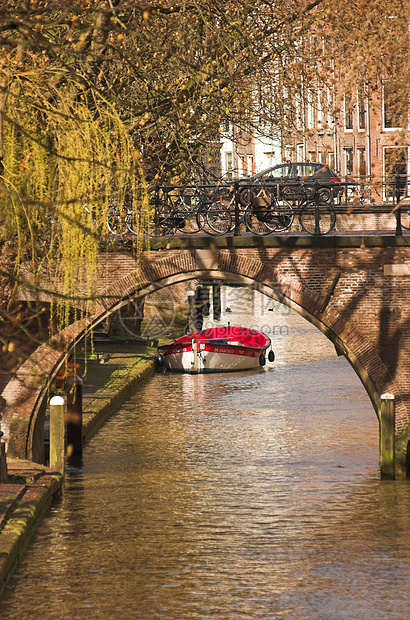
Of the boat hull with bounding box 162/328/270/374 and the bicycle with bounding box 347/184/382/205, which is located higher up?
the bicycle with bounding box 347/184/382/205

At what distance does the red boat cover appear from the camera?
34.3 metres

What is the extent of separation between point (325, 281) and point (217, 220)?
8.01 ft

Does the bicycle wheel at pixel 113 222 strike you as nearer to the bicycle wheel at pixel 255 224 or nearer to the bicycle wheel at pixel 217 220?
the bicycle wheel at pixel 217 220

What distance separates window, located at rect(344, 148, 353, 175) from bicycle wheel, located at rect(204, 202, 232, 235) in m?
24.9

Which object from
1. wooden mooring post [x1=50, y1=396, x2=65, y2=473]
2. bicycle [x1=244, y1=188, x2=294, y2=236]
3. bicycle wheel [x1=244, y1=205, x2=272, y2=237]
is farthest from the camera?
bicycle [x1=244, y1=188, x2=294, y2=236]

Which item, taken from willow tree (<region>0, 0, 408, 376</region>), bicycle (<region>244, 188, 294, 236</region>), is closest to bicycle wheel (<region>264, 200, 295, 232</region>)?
bicycle (<region>244, 188, 294, 236</region>)

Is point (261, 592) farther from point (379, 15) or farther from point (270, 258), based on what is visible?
point (379, 15)

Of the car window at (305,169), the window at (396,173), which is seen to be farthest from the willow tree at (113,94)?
the car window at (305,169)

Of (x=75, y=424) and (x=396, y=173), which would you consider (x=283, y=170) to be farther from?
(x=396, y=173)

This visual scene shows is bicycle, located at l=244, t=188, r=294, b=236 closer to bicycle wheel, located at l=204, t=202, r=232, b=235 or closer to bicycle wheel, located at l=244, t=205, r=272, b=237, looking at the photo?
bicycle wheel, located at l=244, t=205, r=272, b=237

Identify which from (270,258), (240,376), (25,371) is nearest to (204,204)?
(270,258)

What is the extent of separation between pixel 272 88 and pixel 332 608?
11156 millimetres

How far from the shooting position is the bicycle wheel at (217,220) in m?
19.2

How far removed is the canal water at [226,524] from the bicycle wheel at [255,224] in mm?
4762
